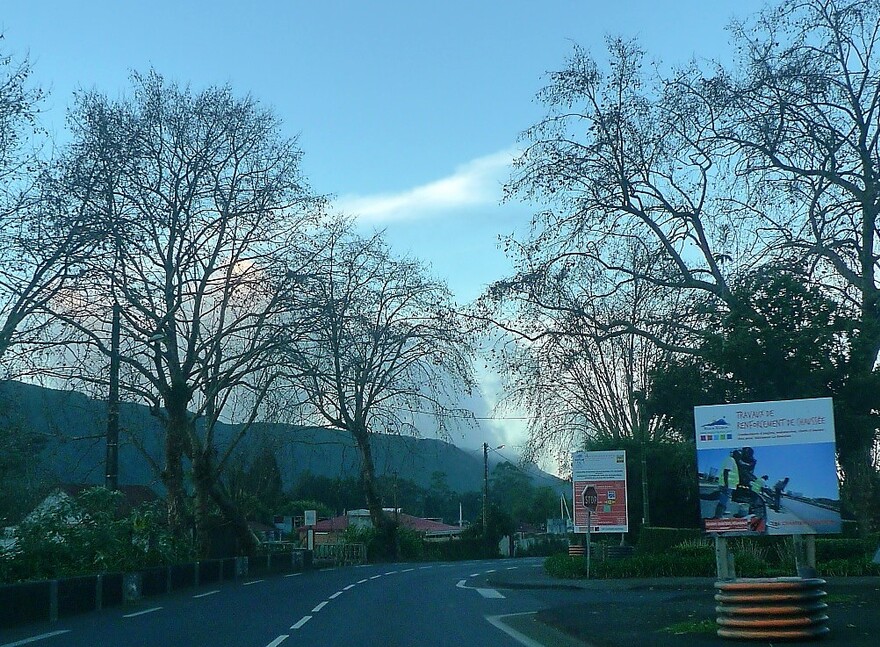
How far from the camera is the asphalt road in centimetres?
1323

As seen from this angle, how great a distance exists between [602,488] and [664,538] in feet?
11.7

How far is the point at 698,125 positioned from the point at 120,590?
20.4 meters

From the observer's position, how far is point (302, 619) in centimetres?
Result: 1625

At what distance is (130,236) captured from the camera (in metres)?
24.6

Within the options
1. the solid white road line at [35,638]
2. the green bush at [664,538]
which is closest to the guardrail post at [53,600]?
the solid white road line at [35,638]

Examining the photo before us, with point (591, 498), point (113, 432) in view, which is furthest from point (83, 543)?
point (591, 498)

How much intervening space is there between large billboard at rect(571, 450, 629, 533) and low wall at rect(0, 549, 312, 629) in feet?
39.5

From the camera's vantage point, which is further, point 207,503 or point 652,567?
point 207,503

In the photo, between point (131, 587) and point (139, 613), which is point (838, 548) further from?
point (139, 613)

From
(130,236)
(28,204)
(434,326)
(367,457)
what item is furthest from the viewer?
(367,457)

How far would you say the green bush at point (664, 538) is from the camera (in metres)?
31.9

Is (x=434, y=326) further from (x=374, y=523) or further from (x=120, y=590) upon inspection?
(x=120, y=590)

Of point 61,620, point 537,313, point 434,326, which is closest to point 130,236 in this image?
point 61,620

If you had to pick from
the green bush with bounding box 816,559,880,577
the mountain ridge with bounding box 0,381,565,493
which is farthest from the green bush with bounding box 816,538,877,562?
the mountain ridge with bounding box 0,381,565,493
